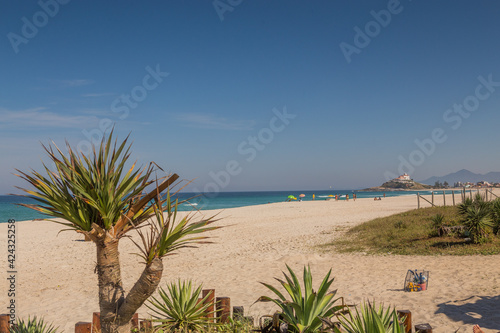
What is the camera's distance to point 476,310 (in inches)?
272

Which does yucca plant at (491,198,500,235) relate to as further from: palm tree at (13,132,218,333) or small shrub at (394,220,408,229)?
palm tree at (13,132,218,333)

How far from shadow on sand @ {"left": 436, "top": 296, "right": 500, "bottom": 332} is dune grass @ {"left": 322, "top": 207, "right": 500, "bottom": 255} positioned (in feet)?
18.3

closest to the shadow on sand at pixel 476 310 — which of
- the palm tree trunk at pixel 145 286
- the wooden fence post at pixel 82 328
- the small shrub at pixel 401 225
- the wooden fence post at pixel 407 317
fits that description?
the wooden fence post at pixel 407 317

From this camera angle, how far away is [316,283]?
9.85 metres

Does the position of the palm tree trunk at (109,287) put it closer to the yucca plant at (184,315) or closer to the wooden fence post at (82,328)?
the wooden fence post at (82,328)

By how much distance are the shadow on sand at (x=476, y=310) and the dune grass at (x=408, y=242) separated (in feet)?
18.3

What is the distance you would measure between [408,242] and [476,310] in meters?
8.51

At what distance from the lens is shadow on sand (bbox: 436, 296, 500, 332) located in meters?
6.27

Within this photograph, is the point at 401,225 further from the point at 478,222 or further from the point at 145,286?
the point at 145,286

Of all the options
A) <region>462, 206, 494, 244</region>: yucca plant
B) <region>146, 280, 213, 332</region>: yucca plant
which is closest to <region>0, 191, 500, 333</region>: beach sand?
<region>146, 280, 213, 332</region>: yucca plant

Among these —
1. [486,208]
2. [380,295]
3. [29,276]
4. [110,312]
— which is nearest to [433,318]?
[380,295]

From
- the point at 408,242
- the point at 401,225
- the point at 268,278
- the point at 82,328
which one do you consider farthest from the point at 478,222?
the point at 82,328

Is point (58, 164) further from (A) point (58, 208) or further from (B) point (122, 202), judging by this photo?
(B) point (122, 202)

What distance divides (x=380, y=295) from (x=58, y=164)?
724 cm
